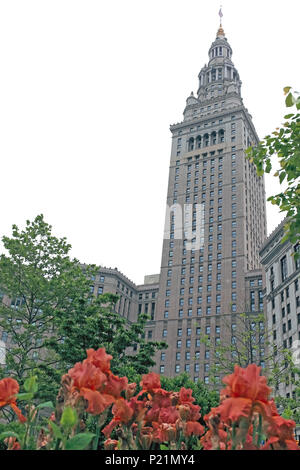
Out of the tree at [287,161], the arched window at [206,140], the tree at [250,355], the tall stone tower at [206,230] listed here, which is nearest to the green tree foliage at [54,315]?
the tree at [250,355]

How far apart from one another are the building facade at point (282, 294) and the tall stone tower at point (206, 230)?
10839 mm

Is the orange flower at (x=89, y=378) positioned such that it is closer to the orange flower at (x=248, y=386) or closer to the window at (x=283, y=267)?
the orange flower at (x=248, y=386)

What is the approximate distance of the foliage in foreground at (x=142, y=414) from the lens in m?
1.72

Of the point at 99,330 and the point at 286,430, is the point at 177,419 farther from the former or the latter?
the point at 99,330

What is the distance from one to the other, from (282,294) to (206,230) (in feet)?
109

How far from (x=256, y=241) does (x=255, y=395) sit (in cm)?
8975

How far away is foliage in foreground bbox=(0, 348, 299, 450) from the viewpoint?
5.65 ft

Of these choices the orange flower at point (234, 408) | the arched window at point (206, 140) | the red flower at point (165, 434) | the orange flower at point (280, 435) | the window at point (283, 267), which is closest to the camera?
the orange flower at point (234, 408)

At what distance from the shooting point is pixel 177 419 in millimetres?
2371

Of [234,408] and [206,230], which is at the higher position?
[206,230]

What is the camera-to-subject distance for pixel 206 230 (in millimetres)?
86000

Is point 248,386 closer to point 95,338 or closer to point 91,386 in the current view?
point 91,386

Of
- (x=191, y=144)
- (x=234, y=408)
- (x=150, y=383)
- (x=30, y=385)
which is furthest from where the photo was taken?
(x=191, y=144)

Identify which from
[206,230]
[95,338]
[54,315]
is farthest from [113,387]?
[206,230]
